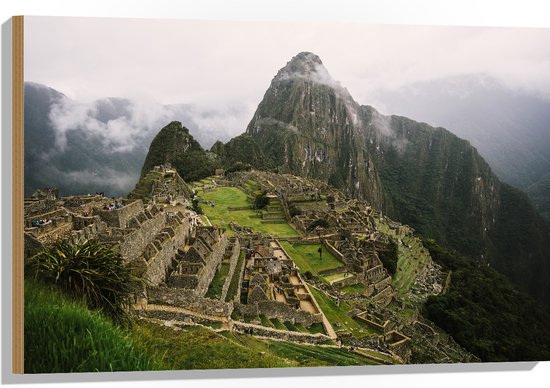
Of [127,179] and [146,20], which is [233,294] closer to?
[127,179]

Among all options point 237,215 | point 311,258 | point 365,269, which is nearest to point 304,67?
point 237,215

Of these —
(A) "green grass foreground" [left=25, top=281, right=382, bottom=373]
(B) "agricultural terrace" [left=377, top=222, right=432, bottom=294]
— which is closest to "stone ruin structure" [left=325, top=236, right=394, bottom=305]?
(B) "agricultural terrace" [left=377, top=222, right=432, bottom=294]

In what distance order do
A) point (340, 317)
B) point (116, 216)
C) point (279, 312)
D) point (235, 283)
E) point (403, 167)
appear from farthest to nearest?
point (403, 167) → point (340, 317) → point (235, 283) → point (279, 312) → point (116, 216)

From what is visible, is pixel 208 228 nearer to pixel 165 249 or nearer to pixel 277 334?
pixel 165 249

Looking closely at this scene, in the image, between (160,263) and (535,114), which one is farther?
(535,114)

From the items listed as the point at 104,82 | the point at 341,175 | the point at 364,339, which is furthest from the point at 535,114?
the point at 341,175
